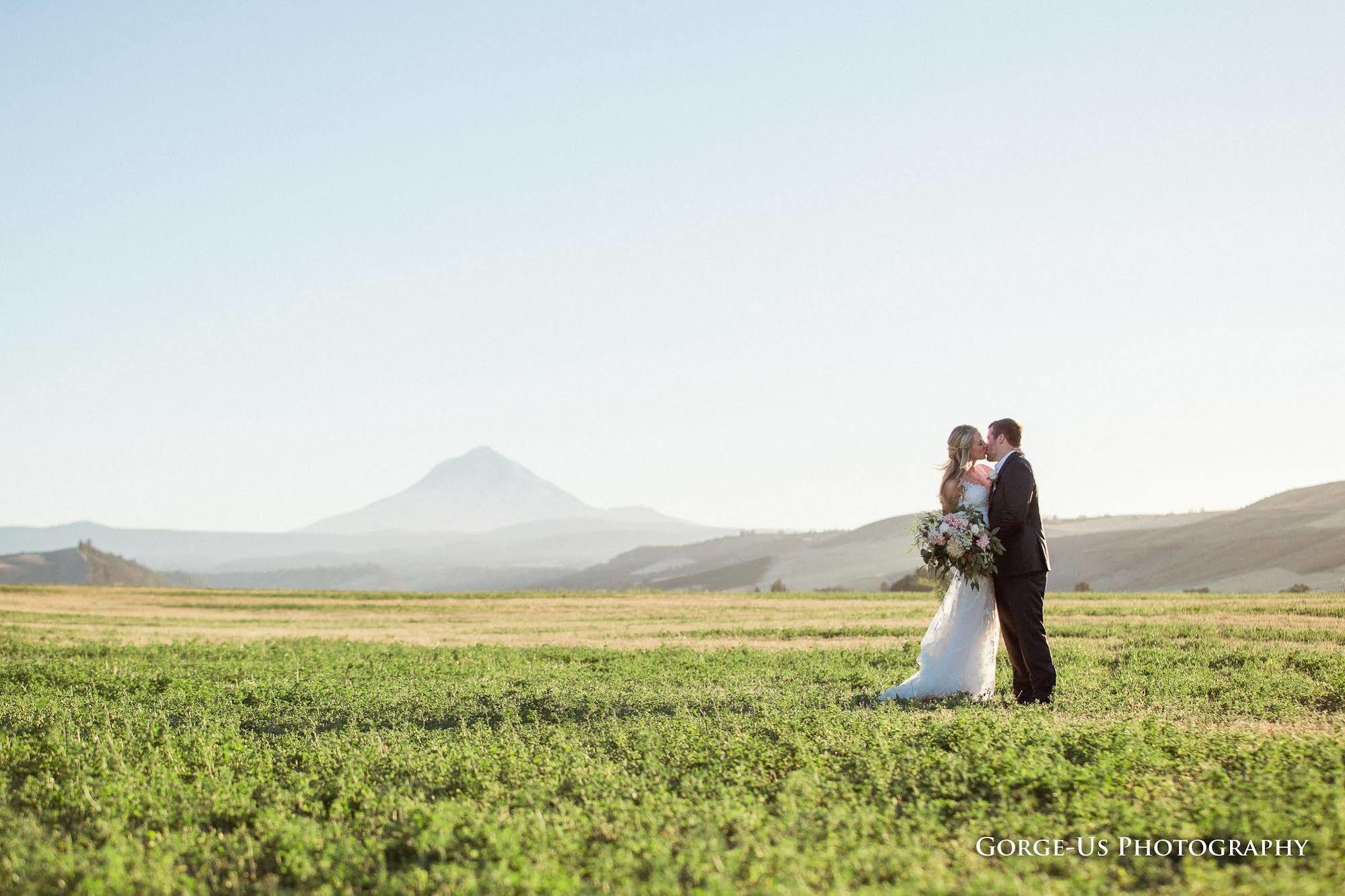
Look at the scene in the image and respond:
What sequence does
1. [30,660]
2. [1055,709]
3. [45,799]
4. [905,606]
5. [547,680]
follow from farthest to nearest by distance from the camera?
[905,606] → [30,660] → [547,680] → [1055,709] → [45,799]

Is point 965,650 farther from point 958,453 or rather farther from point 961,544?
point 958,453

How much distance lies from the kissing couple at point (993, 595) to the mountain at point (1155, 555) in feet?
60.1

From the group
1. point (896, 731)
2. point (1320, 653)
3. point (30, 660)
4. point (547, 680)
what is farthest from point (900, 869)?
point (30, 660)

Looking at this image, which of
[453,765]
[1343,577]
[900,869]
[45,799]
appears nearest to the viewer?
[900,869]

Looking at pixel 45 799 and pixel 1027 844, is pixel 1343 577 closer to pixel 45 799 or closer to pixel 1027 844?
pixel 1027 844

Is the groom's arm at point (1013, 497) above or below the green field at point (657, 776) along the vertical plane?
above

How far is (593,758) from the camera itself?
29.8 ft

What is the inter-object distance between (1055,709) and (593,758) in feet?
18.3

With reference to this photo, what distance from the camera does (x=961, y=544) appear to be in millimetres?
12422

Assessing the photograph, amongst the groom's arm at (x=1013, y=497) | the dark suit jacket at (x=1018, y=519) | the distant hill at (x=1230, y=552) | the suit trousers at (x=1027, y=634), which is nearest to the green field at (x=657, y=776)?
the suit trousers at (x=1027, y=634)

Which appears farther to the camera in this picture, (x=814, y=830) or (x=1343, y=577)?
(x=1343, y=577)

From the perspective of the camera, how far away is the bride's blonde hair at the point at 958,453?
13219 mm

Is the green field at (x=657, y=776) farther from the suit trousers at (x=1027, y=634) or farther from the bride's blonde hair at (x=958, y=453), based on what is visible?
the bride's blonde hair at (x=958, y=453)

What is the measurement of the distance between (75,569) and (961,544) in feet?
491
